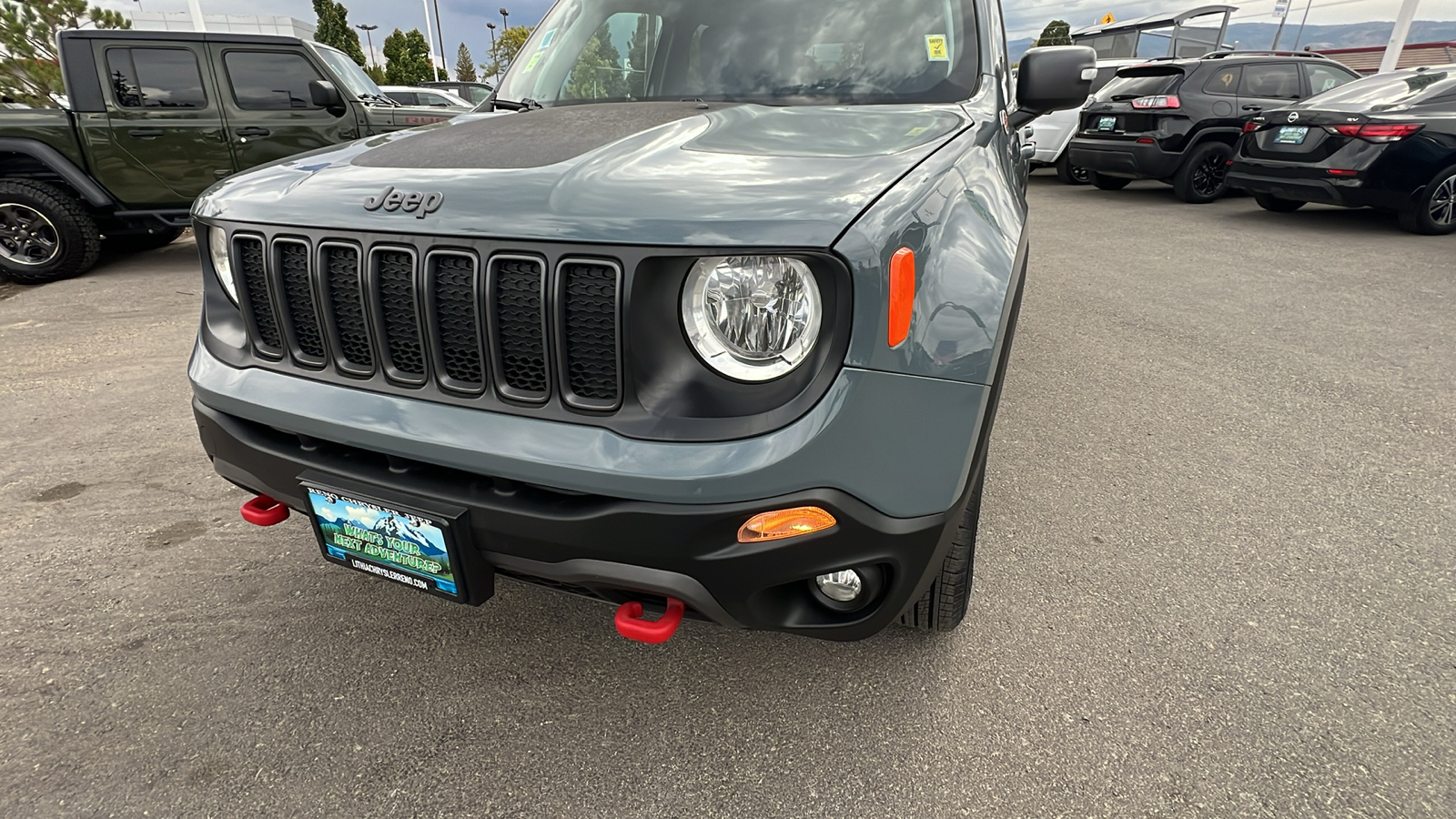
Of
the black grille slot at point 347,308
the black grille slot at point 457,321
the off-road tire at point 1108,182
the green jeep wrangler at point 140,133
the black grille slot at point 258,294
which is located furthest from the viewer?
the off-road tire at point 1108,182

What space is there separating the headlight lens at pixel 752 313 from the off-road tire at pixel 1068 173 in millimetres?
10308

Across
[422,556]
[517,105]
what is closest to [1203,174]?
[517,105]

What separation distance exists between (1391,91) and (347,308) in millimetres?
8980

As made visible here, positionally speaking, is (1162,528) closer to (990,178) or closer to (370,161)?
(990,178)

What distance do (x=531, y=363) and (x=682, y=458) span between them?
37 centimetres

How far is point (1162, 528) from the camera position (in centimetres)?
260

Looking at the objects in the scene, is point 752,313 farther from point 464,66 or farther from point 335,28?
point 464,66

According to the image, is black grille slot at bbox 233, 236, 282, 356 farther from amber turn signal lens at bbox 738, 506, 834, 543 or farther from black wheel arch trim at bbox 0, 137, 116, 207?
black wheel arch trim at bbox 0, 137, 116, 207

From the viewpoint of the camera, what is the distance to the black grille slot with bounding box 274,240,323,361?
5.49ft

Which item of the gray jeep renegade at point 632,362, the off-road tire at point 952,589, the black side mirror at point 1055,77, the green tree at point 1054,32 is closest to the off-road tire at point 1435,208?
the black side mirror at point 1055,77

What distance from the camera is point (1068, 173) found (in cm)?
1087

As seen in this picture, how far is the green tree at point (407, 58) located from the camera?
4072cm

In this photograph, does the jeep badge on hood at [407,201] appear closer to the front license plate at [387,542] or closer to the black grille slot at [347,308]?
the black grille slot at [347,308]

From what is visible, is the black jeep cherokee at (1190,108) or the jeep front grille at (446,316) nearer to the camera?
the jeep front grille at (446,316)
